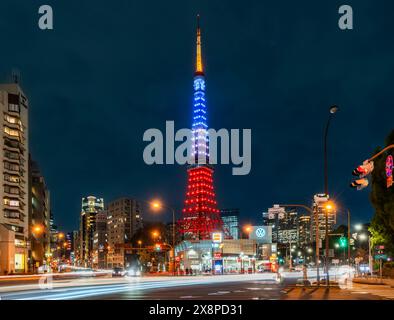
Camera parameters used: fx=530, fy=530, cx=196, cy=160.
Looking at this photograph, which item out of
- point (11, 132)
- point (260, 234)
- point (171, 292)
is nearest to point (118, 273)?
point (171, 292)

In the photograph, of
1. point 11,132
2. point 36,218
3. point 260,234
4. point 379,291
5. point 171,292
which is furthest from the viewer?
point 36,218

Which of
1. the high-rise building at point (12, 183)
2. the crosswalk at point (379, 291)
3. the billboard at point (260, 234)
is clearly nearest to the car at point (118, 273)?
the crosswalk at point (379, 291)

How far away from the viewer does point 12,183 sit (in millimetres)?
109500

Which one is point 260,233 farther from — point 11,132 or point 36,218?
point 36,218

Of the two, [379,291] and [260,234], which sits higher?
[260,234]

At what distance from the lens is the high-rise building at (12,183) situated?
105 m

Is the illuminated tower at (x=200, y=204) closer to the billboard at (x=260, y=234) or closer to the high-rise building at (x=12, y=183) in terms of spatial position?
the billboard at (x=260, y=234)

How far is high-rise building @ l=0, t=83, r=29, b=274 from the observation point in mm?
104656

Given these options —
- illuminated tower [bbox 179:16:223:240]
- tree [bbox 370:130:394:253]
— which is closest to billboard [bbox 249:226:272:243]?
illuminated tower [bbox 179:16:223:240]
